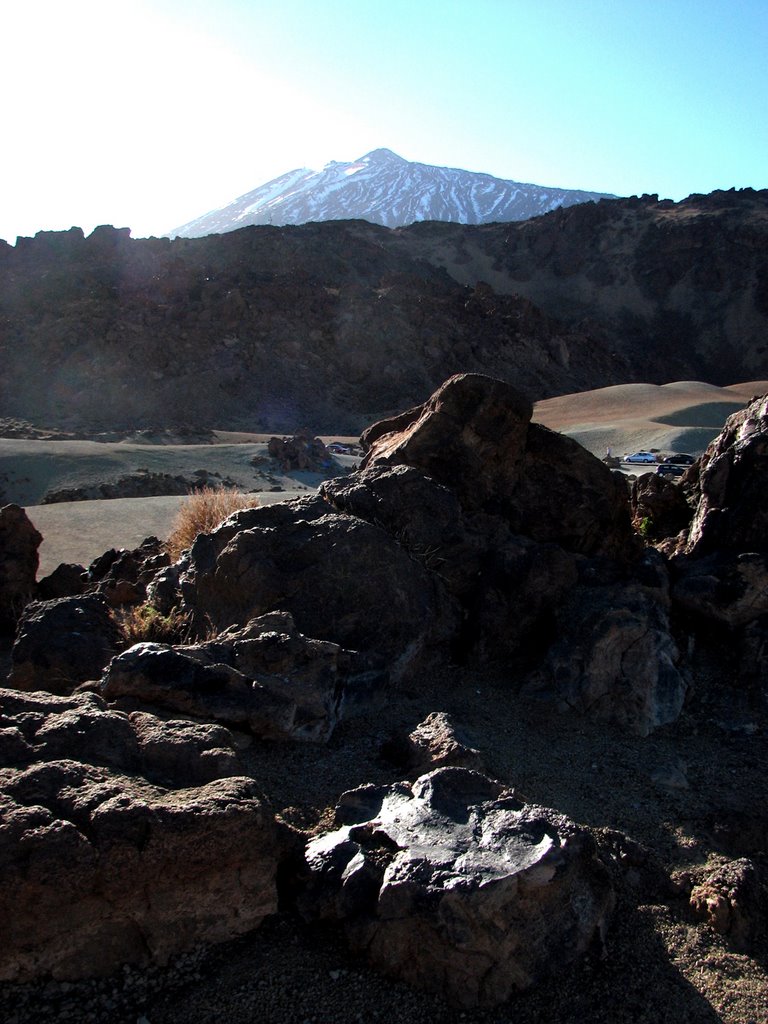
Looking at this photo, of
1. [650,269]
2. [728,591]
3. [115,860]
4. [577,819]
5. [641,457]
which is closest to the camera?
[115,860]

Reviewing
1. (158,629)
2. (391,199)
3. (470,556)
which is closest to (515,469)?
(470,556)

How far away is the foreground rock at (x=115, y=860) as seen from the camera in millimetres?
2518

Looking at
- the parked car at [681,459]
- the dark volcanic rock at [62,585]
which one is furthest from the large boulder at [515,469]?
the parked car at [681,459]

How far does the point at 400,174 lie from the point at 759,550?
197 m

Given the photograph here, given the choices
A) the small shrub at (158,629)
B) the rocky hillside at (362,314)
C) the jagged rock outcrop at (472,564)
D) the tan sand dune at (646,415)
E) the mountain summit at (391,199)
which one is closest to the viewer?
the jagged rock outcrop at (472,564)

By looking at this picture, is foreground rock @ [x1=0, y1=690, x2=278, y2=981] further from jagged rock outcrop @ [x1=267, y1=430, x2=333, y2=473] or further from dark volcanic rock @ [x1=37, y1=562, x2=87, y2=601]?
jagged rock outcrop @ [x1=267, y1=430, x2=333, y2=473]

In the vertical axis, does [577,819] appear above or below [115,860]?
below

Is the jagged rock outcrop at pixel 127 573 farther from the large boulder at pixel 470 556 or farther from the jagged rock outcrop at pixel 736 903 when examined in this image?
the jagged rock outcrop at pixel 736 903

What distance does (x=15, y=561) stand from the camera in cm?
723

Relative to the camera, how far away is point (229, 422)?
41969mm

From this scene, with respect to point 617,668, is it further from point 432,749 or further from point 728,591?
point 432,749

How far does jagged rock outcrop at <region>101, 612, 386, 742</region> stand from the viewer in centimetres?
375

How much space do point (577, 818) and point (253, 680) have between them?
153 cm

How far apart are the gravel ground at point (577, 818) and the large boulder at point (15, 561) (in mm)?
3788
